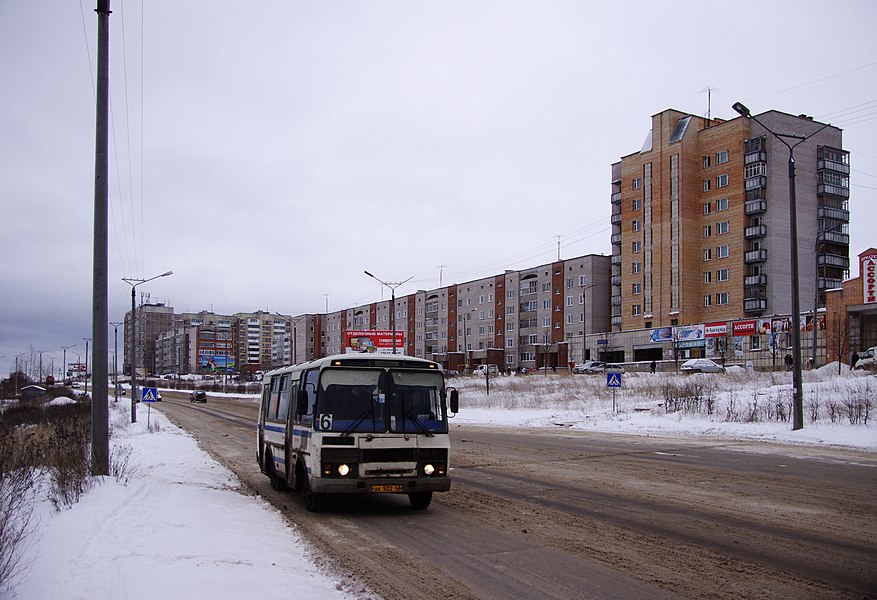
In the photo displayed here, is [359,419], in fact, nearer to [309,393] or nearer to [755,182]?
[309,393]

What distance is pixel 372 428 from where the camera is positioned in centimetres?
1094

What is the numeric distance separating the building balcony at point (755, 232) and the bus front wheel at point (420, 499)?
3075 inches

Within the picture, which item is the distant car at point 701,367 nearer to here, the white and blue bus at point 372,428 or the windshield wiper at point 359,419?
the white and blue bus at point 372,428

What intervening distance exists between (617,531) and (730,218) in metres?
81.2

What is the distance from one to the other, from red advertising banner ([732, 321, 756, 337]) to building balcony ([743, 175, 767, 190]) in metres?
16.6

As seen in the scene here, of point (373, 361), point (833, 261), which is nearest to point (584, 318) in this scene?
point (833, 261)

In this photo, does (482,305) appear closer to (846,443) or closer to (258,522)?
(846,443)

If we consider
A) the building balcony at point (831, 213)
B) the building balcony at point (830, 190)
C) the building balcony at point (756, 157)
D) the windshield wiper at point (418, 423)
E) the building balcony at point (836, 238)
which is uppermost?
the building balcony at point (756, 157)

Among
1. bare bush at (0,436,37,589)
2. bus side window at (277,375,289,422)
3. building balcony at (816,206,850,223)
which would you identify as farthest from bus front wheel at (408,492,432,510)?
building balcony at (816,206,850,223)

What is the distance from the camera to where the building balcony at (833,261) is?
82125 millimetres

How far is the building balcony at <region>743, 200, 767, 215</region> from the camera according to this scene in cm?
8038

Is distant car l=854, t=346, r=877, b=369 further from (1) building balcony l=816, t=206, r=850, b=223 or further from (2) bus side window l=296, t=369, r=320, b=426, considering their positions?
(1) building balcony l=816, t=206, r=850, b=223

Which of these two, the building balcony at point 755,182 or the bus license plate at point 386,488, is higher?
the building balcony at point 755,182

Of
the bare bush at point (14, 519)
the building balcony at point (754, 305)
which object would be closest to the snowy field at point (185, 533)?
the bare bush at point (14, 519)
